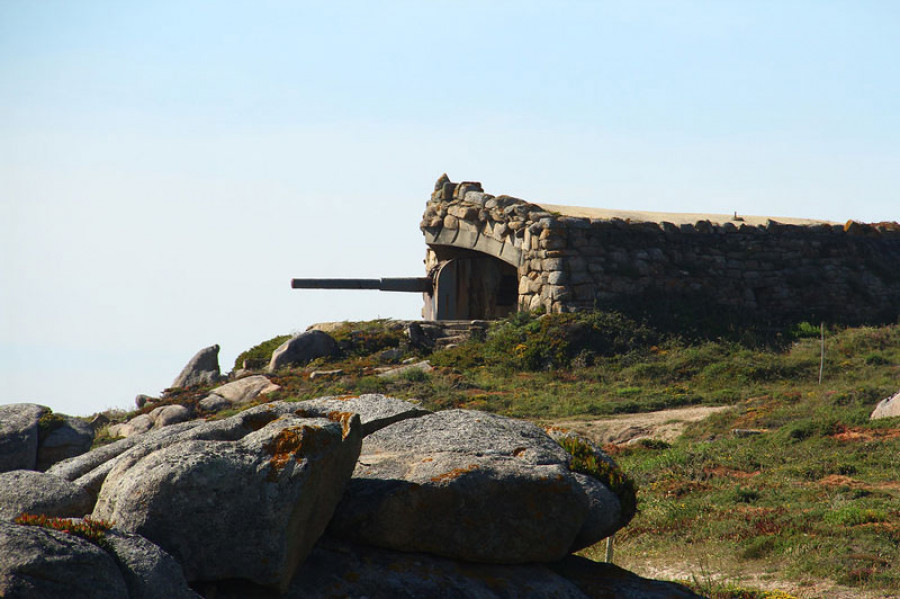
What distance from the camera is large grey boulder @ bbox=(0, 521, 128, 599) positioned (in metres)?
3.78

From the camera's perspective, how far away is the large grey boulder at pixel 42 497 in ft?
17.6

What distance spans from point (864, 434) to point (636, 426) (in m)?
3.77

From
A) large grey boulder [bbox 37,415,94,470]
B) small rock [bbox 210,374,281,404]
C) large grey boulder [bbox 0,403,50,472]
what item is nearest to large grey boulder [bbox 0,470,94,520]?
large grey boulder [bbox 0,403,50,472]

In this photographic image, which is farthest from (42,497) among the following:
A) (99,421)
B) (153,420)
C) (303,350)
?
(303,350)

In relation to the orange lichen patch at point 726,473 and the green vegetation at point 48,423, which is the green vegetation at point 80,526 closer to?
the green vegetation at point 48,423

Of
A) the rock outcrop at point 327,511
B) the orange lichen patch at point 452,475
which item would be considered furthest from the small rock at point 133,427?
the orange lichen patch at point 452,475

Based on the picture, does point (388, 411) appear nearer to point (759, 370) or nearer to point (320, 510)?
point (320, 510)

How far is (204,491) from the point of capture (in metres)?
4.70

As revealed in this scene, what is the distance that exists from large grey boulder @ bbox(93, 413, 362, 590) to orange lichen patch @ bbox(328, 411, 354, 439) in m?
0.34

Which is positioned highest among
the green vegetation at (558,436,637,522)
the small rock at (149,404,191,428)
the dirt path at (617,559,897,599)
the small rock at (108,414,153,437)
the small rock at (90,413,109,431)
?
the green vegetation at (558,436,637,522)

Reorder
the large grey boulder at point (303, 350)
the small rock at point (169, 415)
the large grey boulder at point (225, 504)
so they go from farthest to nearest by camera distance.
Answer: the large grey boulder at point (303, 350)
the small rock at point (169, 415)
the large grey boulder at point (225, 504)

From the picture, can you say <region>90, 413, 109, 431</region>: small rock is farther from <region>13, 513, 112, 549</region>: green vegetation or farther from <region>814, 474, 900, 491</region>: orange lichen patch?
<region>13, 513, 112, 549</region>: green vegetation

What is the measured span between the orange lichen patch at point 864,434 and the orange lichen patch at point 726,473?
2.11m

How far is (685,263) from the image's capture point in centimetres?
2444
